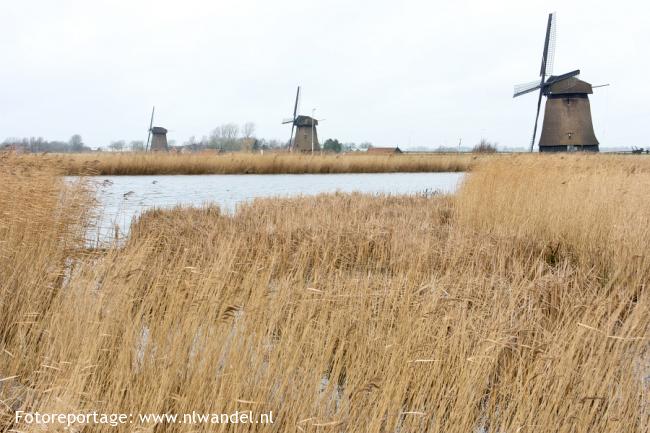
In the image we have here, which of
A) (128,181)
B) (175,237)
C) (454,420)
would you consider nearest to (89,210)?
(175,237)

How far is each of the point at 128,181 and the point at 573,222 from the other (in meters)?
16.9


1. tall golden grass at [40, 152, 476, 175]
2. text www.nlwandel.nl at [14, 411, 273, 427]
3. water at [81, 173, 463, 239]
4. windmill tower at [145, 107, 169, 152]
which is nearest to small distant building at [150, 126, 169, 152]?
windmill tower at [145, 107, 169, 152]

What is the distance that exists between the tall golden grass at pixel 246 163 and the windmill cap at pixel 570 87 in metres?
10.9

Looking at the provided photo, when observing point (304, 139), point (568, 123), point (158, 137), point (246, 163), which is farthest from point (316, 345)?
point (158, 137)

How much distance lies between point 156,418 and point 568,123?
113 feet

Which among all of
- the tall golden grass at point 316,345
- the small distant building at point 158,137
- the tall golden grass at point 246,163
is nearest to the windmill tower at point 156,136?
the small distant building at point 158,137

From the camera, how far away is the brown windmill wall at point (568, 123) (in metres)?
32.4

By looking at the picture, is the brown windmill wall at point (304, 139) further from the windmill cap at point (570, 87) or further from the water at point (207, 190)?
the water at point (207, 190)

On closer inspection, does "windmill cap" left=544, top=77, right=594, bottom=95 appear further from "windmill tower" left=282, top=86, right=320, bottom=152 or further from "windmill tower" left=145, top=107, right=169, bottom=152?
"windmill tower" left=145, top=107, right=169, bottom=152

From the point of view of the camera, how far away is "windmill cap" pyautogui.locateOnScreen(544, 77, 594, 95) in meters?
32.7

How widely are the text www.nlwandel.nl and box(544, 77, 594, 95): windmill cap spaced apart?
34.9m

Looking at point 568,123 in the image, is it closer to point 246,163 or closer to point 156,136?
point 246,163

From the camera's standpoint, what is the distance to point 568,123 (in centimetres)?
3241

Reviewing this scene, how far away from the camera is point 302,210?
9086 millimetres
